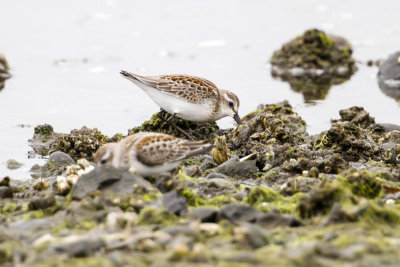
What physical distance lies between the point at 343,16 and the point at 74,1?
9.38 m

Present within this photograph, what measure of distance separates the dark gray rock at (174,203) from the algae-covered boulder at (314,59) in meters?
11.0

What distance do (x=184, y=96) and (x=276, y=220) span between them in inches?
208

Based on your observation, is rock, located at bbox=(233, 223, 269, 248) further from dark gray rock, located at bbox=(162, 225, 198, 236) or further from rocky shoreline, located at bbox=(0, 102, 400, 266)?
dark gray rock, located at bbox=(162, 225, 198, 236)

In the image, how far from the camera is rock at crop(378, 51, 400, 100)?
16297 mm

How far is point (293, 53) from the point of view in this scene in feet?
60.3

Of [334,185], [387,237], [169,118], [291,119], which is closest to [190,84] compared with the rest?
[169,118]

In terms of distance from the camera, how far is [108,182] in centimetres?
713

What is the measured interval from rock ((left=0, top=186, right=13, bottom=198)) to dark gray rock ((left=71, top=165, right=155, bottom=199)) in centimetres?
118

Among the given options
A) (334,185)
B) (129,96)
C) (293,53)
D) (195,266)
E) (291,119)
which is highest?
(293,53)

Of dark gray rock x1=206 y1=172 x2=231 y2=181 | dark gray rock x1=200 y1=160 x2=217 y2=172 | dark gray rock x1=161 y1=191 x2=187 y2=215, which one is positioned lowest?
dark gray rock x1=161 y1=191 x2=187 y2=215

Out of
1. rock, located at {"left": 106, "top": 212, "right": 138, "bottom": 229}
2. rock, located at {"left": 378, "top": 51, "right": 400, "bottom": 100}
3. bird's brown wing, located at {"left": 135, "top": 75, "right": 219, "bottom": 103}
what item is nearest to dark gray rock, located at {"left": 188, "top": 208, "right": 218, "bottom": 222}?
rock, located at {"left": 106, "top": 212, "right": 138, "bottom": 229}

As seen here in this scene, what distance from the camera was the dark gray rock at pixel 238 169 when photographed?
28.9 ft

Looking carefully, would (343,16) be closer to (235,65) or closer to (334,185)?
(235,65)

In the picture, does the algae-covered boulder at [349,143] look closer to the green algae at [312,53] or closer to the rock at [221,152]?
the rock at [221,152]
